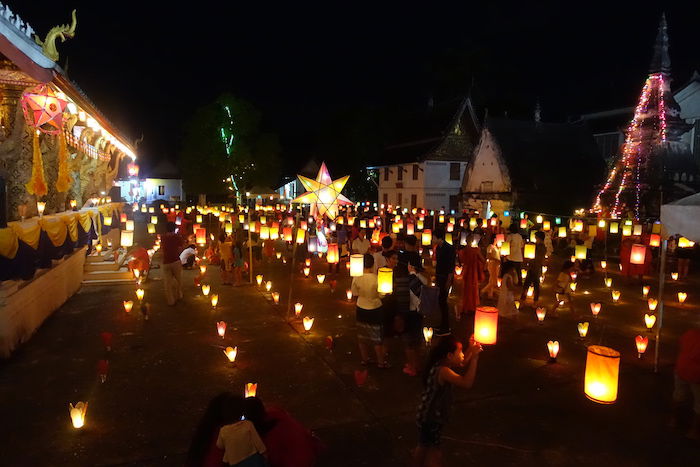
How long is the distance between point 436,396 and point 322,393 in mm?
2577

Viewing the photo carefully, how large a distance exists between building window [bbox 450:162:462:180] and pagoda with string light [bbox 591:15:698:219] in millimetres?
16090

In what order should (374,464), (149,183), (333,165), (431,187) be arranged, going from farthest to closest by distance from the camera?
1. (149,183)
2. (333,165)
3. (431,187)
4. (374,464)

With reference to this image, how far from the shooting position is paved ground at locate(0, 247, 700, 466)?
16.0 ft

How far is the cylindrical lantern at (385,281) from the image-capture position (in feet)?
22.6

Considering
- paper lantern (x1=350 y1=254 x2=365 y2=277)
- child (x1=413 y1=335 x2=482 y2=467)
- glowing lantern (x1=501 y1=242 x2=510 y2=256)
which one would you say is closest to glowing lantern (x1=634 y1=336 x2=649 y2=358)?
glowing lantern (x1=501 y1=242 x2=510 y2=256)

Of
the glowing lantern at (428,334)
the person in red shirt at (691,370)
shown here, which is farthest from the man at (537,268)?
the person in red shirt at (691,370)

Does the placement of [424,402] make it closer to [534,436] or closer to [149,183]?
[534,436]

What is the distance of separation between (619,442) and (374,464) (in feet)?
8.62

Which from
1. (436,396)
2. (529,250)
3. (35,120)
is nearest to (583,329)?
(529,250)

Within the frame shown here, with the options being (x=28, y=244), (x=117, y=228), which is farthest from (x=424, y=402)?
(x=117, y=228)

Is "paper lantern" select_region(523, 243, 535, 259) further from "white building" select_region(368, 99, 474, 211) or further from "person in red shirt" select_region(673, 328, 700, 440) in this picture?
"white building" select_region(368, 99, 474, 211)

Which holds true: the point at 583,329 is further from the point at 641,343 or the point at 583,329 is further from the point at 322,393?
the point at 322,393

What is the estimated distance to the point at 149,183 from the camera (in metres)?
61.0

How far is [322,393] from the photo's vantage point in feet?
20.5
